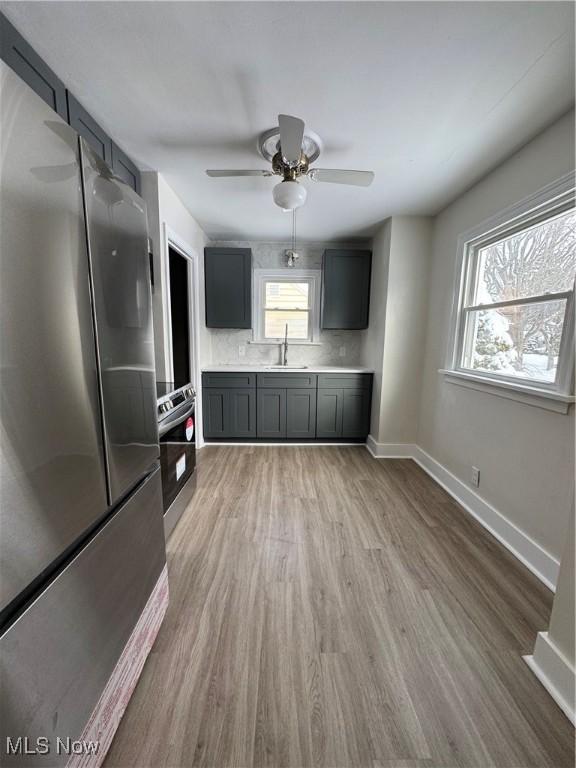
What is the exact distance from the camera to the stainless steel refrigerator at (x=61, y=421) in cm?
53

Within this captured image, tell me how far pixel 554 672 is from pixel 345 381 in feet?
8.37

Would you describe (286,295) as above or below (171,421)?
above

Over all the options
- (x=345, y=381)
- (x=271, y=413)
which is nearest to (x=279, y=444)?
(x=271, y=413)

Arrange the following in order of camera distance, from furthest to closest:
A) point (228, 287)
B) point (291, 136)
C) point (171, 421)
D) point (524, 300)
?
point (228, 287)
point (524, 300)
point (171, 421)
point (291, 136)

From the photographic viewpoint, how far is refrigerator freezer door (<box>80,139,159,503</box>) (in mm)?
766

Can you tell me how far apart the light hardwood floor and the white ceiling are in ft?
7.86

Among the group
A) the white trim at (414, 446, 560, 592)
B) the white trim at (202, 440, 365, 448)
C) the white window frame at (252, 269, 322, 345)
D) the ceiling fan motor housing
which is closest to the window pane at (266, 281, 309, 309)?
the white window frame at (252, 269, 322, 345)

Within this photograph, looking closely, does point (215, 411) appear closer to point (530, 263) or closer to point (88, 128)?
point (88, 128)

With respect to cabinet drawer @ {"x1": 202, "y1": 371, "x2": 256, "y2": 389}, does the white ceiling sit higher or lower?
higher

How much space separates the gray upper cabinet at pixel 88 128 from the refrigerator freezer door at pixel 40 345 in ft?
3.87

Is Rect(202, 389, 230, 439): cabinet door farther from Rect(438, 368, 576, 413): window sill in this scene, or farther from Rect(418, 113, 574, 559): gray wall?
Rect(438, 368, 576, 413): window sill

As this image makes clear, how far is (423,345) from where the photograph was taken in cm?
298

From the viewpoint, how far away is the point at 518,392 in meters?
1.74

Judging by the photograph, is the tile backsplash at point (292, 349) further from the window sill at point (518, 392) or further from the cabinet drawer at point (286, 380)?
the window sill at point (518, 392)
